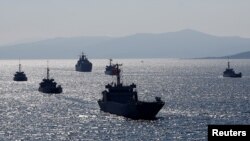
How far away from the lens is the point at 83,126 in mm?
93500

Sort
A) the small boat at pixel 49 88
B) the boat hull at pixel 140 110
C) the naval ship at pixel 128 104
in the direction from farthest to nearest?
the small boat at pixel 49 88 < the naval ship at pixel 128 104 < the boat hull at pixel 140 110

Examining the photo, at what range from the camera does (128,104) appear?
10475 cm

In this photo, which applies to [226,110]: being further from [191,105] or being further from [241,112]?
[191,105]

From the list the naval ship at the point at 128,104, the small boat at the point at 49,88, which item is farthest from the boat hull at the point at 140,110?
the small boat at the point at 49,88

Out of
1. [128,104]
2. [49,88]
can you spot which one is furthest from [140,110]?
[49,88]

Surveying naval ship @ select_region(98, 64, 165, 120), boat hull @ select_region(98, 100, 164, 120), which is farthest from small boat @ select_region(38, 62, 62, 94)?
boat hull @ select_region(98, 100, 164, 120)

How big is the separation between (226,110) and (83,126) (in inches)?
1446

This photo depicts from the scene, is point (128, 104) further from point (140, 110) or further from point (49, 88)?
point (49, 88)

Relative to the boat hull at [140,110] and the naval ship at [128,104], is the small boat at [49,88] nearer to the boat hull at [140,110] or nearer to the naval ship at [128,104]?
the naval ship at [128,104]

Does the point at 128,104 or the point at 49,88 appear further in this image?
the point at 49,88

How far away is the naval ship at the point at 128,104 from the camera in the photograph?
332ft

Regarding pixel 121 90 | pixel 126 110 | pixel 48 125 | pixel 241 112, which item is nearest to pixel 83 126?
pixel 48 125

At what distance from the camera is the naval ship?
101 meters

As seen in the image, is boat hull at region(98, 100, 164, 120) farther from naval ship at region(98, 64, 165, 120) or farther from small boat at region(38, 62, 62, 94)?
small boat at region(38, 62, 62, 94)
